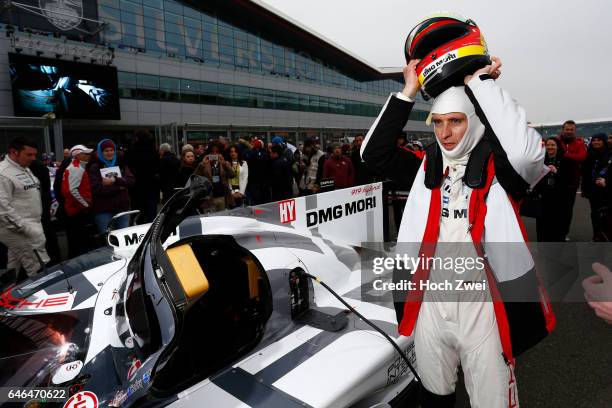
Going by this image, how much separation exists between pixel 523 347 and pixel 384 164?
897 mm

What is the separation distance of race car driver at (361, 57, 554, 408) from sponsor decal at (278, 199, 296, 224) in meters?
1.31

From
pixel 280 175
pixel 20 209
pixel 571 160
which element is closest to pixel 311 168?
pixel 280 175

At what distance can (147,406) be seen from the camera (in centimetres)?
136

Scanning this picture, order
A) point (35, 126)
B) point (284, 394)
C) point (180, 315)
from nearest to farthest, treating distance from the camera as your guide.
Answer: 1. point (180, 315)
2. point (284, 394)
3. point (35, 126)

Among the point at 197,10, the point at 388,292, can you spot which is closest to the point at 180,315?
the point at 388,292

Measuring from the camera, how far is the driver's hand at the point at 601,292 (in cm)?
111

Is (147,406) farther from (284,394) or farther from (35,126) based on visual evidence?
(35,126)

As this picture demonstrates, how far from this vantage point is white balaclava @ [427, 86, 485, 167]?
58.1 inches

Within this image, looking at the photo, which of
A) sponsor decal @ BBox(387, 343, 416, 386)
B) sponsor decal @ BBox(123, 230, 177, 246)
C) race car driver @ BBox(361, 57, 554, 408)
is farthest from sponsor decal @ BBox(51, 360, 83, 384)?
sponsor decal @ BBox(387, 343, 416, 386)

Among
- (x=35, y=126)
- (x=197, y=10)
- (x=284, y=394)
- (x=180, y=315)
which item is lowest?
(x=284, y=394)

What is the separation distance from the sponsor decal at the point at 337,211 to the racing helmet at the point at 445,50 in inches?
64.0

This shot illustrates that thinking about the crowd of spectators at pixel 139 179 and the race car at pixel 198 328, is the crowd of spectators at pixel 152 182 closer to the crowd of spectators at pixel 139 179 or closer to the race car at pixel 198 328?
the crowd of spectators at pixel 139 179

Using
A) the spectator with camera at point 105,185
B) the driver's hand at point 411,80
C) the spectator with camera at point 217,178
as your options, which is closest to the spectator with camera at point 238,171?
the spectator with camera at point 217,178

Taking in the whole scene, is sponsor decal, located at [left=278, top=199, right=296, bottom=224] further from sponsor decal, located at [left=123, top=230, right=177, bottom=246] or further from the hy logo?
the hy logo
